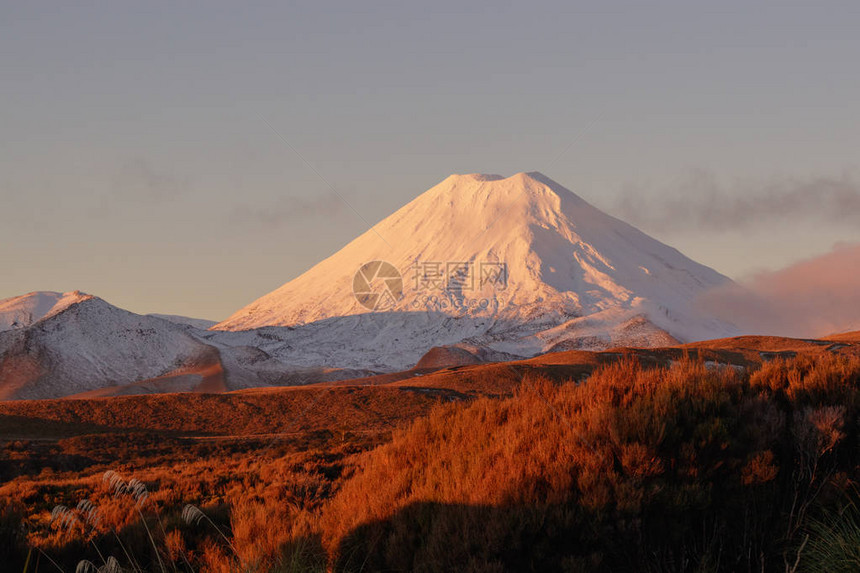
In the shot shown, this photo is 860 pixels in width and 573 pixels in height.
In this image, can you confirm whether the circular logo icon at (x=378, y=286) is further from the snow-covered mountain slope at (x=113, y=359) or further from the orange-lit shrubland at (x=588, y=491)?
the orange-lit shrubland at (x=588, y=491)

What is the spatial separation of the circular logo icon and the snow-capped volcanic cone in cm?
23

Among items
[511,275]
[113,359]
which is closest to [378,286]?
[511,275]

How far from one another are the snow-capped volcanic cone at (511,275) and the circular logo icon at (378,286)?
0.74ft

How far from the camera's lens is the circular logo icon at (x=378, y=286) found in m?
111

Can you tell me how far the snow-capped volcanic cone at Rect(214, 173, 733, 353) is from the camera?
313ft

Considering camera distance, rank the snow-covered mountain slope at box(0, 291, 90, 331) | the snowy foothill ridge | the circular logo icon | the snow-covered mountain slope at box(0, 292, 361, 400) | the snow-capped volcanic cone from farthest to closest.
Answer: the snow-covered mountain slope at box(0, 291, 90, 331) < the circular logo icon < the snow-capped volcanic cone < the snowy foothill ridge < the snow-covered mountain slope at box(0, 292, 361, 400)

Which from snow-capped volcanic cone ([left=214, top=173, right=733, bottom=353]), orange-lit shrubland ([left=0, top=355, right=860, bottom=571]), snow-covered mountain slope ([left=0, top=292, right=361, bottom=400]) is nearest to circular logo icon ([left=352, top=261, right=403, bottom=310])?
snow-capped volcanic cone ([left=214, top=173, right=733, bottom=353])

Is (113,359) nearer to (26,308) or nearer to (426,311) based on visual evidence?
(426,311)

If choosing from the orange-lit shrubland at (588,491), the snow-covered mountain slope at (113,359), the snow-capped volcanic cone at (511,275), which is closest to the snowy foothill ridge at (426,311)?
the snow-covered mountain slope at (113,359)

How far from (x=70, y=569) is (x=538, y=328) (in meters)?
88.2

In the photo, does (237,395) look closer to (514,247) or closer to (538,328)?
(538,328)

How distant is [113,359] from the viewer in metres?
82.1

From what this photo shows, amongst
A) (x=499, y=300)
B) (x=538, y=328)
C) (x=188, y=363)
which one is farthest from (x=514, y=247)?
(x=188, y=363)

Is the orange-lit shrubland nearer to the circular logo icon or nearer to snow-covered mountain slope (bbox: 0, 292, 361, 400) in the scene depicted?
snow-covered mountain slope (bbox: 0, 292, 361, 400)
